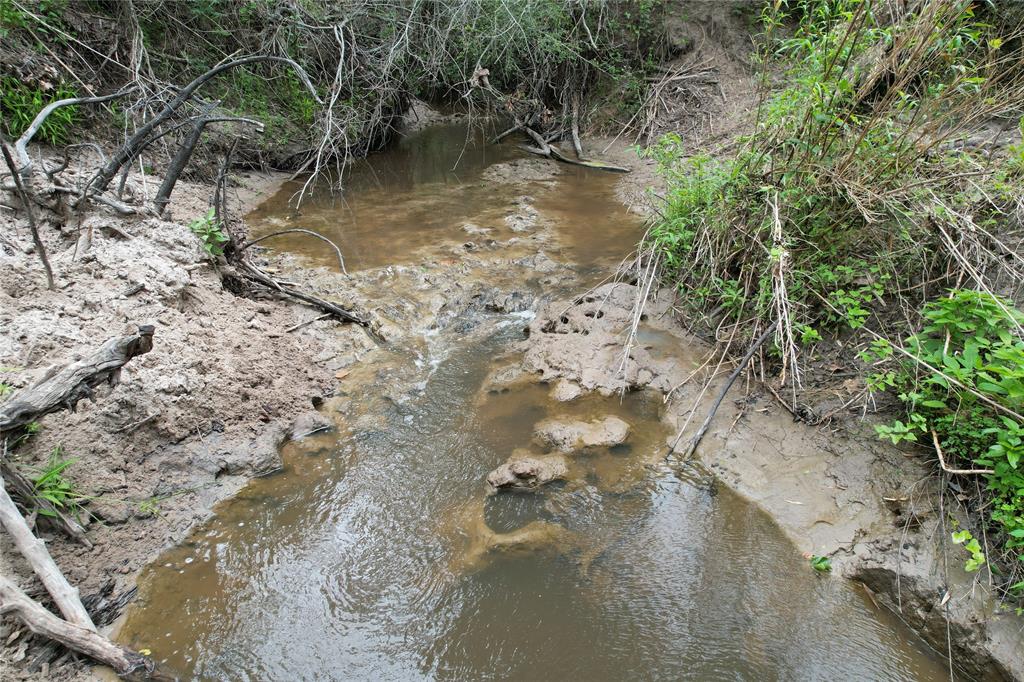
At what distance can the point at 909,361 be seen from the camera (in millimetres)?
2893

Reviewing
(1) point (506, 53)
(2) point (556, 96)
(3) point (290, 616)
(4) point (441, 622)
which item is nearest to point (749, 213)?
(4) point (441, 622)

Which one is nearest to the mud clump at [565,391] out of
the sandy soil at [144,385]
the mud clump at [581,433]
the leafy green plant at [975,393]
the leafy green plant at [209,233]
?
the mud clump at [581,433]

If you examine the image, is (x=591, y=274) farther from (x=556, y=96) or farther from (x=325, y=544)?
(x=556, y=96)

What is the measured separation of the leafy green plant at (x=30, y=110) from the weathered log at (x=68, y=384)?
13.5 ft

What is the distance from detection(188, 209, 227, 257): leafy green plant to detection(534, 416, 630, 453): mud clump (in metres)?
2.76

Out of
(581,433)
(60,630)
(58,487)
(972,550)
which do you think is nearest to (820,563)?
(972,550)

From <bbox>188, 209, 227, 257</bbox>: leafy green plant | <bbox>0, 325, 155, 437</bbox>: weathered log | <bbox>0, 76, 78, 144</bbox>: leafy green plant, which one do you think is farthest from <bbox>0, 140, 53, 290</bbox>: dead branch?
<bbox>0, 76, 78, 144</bbox>: leafy green plant

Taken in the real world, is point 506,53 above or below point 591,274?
above

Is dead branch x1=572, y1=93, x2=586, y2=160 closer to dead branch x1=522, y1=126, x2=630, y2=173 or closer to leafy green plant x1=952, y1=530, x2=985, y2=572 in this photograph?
dead branch x1=522, y1=126, x2=630, y2=173

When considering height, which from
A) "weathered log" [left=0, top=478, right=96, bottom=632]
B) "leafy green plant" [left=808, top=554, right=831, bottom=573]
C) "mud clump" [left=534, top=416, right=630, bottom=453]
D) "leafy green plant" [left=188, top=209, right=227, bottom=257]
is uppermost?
"leafy green plant" [left=188, top=209, right=227, bottom=257]

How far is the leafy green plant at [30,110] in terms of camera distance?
5145 mm

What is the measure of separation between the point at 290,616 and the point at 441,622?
2.23ft

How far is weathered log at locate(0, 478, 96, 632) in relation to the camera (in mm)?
2160

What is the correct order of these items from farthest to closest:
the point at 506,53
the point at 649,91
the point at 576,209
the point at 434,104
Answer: the point at 434,104
the point at 649,91
the point at 506,53
the point at 576,209
